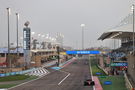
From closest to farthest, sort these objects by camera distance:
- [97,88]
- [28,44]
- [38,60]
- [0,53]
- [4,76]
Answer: [97,88] < [4,76] < [28,44] < [38,60] < [0,53]

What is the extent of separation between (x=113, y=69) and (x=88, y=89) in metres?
19.7

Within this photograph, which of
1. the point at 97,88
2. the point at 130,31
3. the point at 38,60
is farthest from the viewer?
the point at 38,60

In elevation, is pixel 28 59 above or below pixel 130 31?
below

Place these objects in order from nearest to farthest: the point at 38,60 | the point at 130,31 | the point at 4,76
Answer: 1. the point at 4,76
2. the point at 130,31
3. the point at 38,60

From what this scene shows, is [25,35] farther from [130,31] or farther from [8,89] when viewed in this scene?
[8,89]

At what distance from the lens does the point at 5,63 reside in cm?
6988

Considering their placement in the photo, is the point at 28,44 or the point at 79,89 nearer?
the point at 79,89

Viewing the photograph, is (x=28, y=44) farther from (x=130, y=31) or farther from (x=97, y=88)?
(x=97, y=88)

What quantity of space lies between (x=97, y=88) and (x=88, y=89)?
1.44 metres

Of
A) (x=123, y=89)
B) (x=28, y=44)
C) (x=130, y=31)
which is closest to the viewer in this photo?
(x=123, y=89)

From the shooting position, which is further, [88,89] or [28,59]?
[28,59]

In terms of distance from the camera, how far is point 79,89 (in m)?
28.3

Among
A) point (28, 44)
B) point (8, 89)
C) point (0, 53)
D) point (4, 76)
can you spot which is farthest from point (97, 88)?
point (0, 53)

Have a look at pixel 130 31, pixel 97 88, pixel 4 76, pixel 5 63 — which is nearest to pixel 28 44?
pixel 5 63
